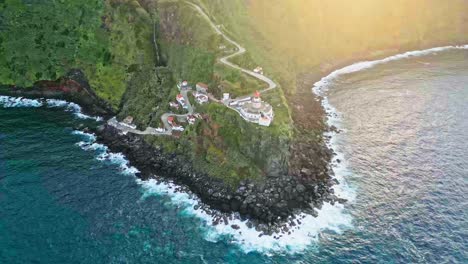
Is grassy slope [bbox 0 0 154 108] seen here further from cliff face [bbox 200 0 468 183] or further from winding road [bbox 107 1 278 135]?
cliff face [bbox 200 0 468 183]

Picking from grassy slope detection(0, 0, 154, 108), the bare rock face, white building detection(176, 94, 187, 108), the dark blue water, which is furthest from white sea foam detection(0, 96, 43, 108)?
white building detection(176, 94, 187, 108)

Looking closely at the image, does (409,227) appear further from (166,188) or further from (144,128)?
(144,128)

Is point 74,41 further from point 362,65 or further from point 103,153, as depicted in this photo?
point 362,65

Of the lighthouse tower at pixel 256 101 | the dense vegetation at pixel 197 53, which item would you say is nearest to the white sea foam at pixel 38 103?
the dense vegetation at pixel 197 53

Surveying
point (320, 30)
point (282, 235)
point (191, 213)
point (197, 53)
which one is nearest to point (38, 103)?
point (197, 53)

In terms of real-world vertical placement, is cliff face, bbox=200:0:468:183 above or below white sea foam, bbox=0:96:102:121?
above

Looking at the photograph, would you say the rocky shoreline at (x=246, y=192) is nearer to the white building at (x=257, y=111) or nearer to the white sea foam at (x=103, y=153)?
the white sea foam at (x=103, y=153)

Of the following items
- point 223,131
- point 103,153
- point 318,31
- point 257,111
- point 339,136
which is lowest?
point 103,153

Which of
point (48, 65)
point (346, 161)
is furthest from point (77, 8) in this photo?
point (346, 161)
